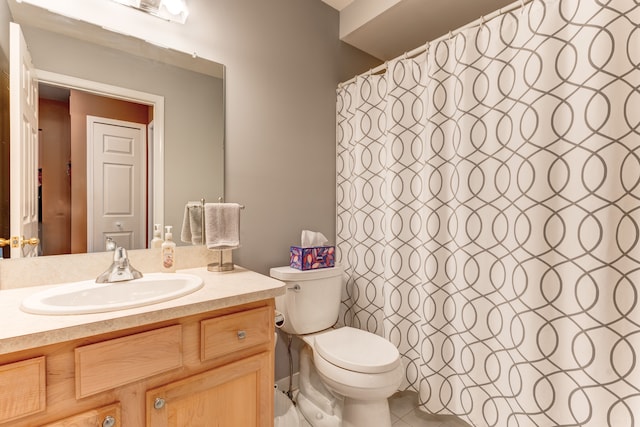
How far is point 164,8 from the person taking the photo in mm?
1411

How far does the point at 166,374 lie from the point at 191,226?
2.31 feet

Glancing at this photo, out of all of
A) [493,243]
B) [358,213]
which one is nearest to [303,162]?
[358,213]

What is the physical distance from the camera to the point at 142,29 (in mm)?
1396

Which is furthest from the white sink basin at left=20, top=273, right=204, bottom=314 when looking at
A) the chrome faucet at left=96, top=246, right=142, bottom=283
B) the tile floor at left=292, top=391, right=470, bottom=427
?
the tile floor at left=292, top=391, right=470, bottom=427

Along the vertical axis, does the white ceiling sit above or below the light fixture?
above

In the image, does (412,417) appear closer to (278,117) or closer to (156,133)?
(278,117)

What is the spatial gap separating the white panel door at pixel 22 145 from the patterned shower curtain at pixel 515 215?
1.56 metres

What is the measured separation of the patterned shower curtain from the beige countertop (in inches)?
35.0

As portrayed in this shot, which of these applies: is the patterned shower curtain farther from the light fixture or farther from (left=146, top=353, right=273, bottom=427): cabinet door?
the light fixture

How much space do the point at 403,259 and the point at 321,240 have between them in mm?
484

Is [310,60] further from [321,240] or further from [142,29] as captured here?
[321,240]

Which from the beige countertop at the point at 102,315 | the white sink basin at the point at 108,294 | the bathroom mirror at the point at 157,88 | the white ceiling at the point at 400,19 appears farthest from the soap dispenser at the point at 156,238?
the white ceiling at the point at 400,19

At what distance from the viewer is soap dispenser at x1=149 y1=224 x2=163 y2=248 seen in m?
1.41

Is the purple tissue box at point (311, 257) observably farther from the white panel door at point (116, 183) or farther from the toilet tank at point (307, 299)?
the white panel door at point (116, 183)
